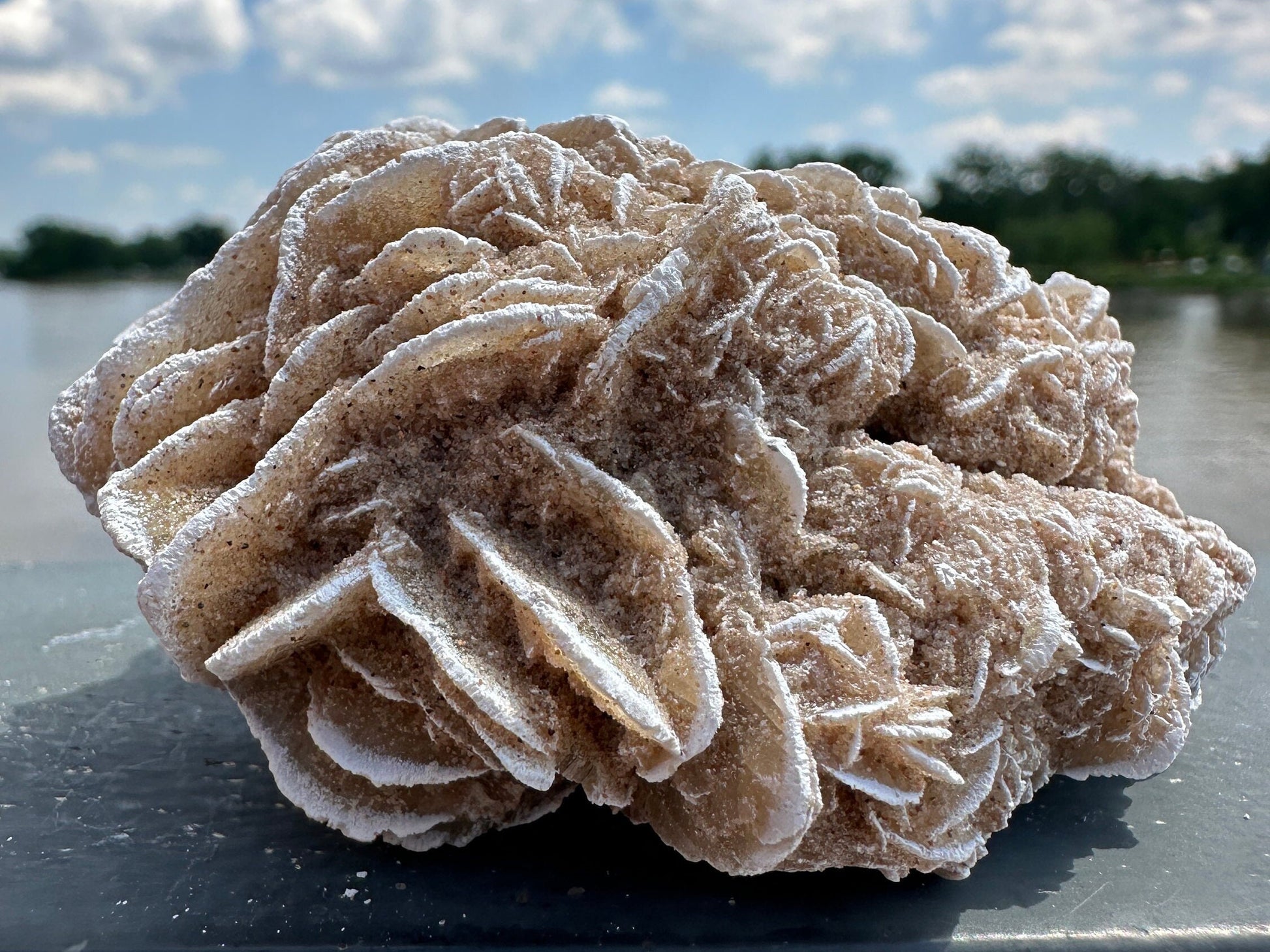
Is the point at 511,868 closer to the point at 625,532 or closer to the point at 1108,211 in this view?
the point at 625,532

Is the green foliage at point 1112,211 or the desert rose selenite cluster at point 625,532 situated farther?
the green foliage at point 1112,211

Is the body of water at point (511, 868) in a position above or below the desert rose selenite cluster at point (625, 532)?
below

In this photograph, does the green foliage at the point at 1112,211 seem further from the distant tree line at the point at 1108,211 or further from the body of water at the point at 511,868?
the body of water at the point at 511,868

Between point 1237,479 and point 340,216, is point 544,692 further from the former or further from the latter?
point 1237,479

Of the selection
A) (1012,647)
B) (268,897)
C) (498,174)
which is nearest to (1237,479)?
(1012,647)

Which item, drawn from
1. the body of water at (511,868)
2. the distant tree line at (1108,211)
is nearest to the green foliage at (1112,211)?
the distant tree line at (1108,211)
